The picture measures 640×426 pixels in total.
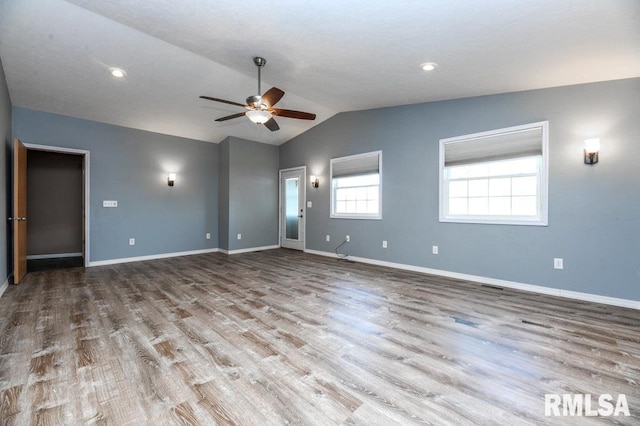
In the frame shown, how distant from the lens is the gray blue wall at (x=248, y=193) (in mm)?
6551

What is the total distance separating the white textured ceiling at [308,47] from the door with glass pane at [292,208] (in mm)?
2816

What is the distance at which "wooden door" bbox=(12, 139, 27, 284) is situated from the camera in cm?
393

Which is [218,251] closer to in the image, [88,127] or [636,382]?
[88,127]

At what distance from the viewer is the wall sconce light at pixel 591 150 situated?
3.24 meters

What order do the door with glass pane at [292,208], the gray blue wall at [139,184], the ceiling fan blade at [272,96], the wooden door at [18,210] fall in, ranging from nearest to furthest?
the ceiling fan blade at [272,96] < the wooden door at [18,210] < the gray blue wall at [139,184] < the door with glass pane at [292,208]

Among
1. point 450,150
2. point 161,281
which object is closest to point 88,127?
point 161,281

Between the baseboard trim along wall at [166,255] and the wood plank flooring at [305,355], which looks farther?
the baseboard trim along wall at [166,255]

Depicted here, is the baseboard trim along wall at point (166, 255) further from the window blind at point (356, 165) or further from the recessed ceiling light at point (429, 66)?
the recessed ceiling light at point (429, 66)

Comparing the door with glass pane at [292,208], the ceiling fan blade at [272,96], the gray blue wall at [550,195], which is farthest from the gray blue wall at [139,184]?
the ceiling fan blade at [272,96]

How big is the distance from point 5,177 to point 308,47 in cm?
474

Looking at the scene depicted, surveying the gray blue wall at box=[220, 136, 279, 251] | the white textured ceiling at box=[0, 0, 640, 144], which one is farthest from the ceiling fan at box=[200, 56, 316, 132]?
the gray blue wall at box=[220, 136, 279, 251]

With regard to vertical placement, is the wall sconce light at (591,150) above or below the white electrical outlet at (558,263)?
above

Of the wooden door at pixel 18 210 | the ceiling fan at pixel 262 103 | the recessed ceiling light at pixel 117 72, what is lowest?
the wooden door at pixel 18 210

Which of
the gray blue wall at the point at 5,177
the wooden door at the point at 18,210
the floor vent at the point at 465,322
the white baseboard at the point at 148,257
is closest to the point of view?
the floor vent at the point at 465,322
